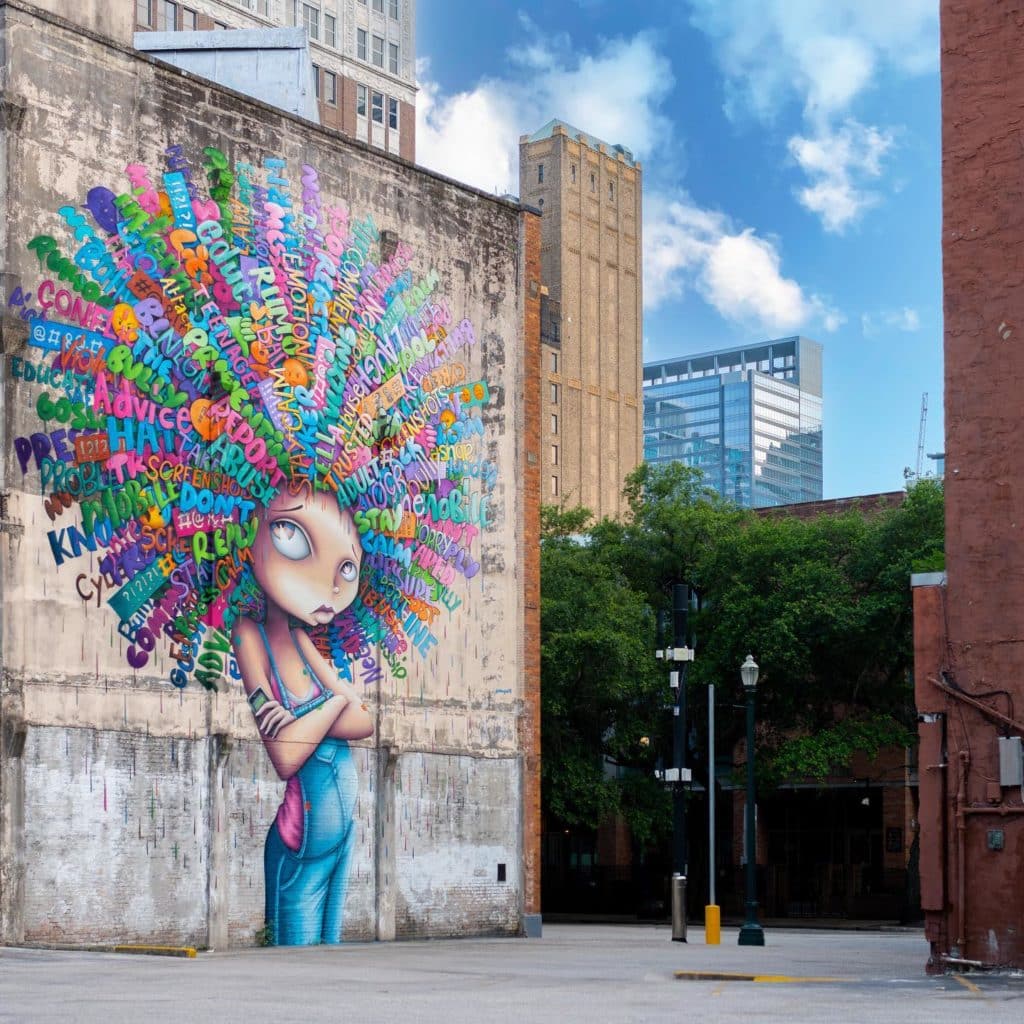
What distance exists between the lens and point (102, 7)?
33.4m

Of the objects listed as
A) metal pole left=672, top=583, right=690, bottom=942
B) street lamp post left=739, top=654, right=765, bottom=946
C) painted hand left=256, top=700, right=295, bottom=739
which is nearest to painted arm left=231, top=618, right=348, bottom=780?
painted hand left=256, top=700, right=295, bottom=739

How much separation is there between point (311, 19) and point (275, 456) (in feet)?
283

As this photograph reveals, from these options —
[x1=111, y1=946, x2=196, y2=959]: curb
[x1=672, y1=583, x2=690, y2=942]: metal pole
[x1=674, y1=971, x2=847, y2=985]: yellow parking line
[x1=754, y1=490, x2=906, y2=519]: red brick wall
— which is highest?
[x1=754, y1=490, x2=906, y2=519]: red brick wall

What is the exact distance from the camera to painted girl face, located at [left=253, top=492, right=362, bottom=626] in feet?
111

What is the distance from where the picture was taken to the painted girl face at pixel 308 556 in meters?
33.9

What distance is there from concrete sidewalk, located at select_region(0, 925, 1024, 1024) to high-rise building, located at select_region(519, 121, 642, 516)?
4132 inches

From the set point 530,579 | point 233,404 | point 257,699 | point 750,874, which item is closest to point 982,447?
point 233,404

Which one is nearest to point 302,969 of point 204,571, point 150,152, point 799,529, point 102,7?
point 204,571

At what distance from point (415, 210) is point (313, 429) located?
20.2 feet

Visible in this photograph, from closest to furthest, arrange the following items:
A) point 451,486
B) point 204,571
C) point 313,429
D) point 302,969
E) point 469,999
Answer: point 469,999 → point 302,969 → point 204,571 → point 313,429 → point 451,486

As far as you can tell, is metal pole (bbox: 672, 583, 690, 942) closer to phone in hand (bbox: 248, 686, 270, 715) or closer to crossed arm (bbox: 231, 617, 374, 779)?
crossed arm (bbox: 231, 617, 374, 779)

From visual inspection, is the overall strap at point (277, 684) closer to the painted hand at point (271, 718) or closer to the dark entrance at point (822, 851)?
the painted hand at point (271, 718)

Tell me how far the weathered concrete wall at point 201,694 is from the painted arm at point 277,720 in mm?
313

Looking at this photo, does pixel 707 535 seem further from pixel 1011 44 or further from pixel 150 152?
pixel 1011 44
